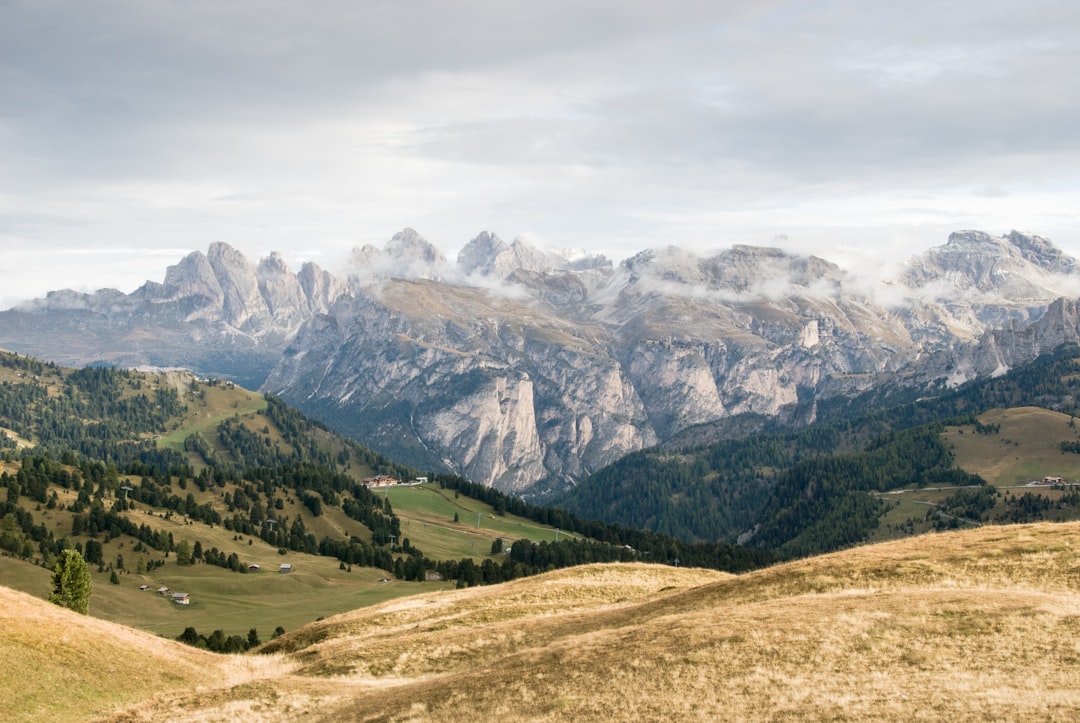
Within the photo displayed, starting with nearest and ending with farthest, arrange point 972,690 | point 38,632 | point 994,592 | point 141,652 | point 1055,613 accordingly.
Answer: point 972,690 < point 1055,613 < point 994,592 < point 38,632 < point 141,652

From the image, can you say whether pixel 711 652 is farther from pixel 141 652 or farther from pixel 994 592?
pixel 141 652

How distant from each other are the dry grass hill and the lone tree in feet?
172

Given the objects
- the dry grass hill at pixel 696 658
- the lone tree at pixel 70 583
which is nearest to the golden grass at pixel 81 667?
the dry grass hill at pixel 696 658

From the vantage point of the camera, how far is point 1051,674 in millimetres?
44562

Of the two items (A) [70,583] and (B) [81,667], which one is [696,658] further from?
(A) [70,583]

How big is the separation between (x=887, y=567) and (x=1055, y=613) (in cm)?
1722

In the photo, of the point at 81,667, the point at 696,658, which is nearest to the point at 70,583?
the point at 81,667

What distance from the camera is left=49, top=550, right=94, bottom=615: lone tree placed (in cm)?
12094

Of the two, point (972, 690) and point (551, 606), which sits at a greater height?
point (972, 690)

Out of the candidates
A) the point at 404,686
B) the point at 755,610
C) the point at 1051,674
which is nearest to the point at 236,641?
the point at 404,686

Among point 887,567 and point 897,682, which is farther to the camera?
point 887,567

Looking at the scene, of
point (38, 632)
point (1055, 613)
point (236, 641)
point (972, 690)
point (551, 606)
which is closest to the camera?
point (972, 690)

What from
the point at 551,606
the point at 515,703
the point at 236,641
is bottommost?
the point at 236,641

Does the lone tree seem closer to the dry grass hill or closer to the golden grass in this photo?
the golden grass
